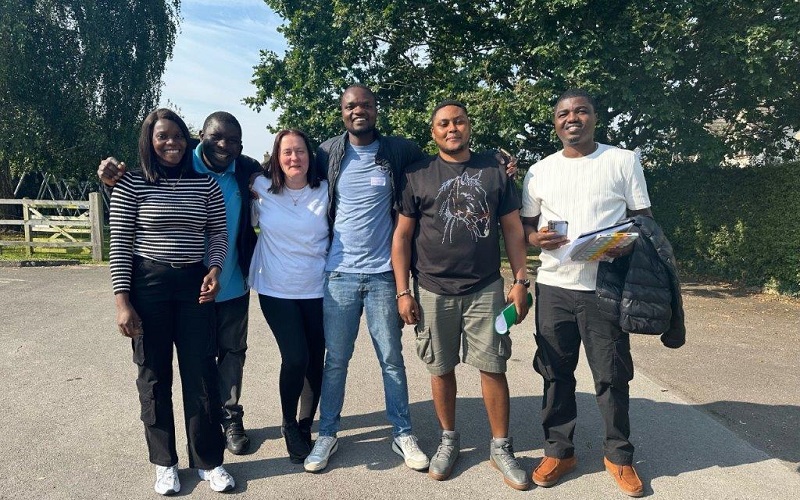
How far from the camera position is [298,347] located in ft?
11.1

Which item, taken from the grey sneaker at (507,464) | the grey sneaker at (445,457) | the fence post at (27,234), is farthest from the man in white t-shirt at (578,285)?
the fence post at (27,234)

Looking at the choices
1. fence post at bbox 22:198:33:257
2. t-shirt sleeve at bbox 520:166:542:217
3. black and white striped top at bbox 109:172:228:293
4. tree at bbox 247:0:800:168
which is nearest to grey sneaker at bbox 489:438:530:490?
t-shirt sleeve at bbox 520:166:542:217

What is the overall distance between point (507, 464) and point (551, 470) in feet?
0.84

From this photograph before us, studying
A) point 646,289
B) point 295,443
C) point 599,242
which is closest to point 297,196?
point 295,443

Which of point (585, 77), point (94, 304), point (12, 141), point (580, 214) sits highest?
point (585, 77)

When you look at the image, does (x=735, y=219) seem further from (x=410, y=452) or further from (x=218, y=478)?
(x=218, y=478)

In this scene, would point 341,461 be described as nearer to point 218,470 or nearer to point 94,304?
point 218,470

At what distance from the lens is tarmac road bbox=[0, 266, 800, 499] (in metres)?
3.11

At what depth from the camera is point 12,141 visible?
14.3m

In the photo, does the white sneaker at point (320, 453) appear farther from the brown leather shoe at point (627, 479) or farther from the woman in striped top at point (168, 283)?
the brown leather shoe at point (627, 479)

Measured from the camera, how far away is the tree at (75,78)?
47.5 ft

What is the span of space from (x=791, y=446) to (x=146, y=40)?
2000 cm

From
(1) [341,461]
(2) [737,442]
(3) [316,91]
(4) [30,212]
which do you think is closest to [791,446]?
(2) [737,442]

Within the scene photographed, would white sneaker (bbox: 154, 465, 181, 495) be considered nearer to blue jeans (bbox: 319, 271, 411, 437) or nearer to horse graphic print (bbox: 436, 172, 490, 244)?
blue jeans (bbox: 319, 271, 411, 437)
